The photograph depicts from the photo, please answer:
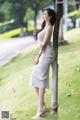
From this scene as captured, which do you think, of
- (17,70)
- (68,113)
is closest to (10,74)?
(17,70)

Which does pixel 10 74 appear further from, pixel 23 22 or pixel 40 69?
pixel 23 22

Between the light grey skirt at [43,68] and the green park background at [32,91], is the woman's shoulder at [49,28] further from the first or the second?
the green park background at [32,91]

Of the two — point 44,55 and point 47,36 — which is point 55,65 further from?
point 47,36

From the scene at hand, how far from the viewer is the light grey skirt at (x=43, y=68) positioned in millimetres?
9297

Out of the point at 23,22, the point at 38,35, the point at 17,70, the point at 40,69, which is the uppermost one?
the point at 38,35

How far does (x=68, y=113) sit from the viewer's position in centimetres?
963

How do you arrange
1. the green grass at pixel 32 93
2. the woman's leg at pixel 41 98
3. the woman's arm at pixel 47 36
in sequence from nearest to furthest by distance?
1. the woman's arm at pixel 47 36
2. the woman's leg at pixel 41 98
3. the green grass at pixel 32 93

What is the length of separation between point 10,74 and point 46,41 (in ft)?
24.1

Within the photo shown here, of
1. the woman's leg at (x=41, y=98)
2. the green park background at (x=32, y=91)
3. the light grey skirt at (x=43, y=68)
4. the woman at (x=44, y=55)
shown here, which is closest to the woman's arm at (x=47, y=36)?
the woman at (x=44, y=55)

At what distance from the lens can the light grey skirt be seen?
930 centimetres

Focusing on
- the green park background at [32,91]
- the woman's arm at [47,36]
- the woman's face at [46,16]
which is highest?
the woman's face at [46,16]

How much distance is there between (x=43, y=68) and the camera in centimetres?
929

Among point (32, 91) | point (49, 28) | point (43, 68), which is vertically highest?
point (49, 28)

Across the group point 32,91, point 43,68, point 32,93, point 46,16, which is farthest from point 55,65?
point 32,91
